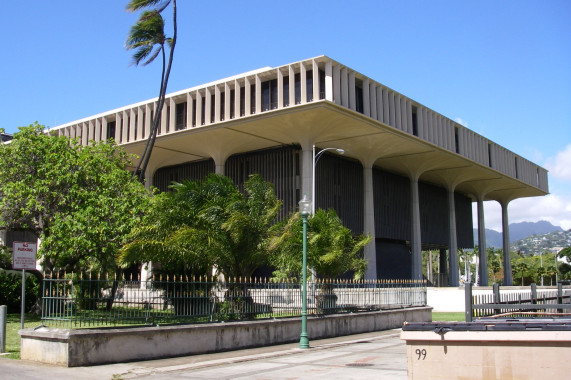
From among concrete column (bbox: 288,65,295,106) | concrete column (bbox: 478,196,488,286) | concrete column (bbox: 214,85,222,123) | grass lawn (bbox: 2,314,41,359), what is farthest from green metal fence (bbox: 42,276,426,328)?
concrete column (bbox: 478,196,488,286)

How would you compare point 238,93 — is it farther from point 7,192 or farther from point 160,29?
point 7,192

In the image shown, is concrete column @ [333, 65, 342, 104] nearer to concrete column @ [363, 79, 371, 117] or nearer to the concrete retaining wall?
concrete column @ [363, 79, 371, 117]

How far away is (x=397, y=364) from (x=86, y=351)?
276 inches

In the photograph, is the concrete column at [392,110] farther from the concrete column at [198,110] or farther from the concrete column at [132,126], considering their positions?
the concrete column at [132,126]

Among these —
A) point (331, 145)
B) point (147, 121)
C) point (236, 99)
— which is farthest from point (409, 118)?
point (147, 121)

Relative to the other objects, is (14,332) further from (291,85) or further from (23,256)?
(291,85)

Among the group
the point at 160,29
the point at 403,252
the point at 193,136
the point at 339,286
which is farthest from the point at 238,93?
the point at 403,252

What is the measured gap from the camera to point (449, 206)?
203 feet

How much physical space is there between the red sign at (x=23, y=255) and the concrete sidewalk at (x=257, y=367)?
2.31m

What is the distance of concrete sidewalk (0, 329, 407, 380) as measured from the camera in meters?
11.8

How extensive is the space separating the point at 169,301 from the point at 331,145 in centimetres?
3163

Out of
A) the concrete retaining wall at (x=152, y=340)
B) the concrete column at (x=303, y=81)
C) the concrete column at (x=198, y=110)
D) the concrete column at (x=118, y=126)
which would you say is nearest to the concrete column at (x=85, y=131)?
the concrete column at (x=118, y=126)

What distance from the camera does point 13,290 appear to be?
27.3 metres

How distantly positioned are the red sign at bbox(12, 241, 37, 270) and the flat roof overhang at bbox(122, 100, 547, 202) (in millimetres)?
24358
